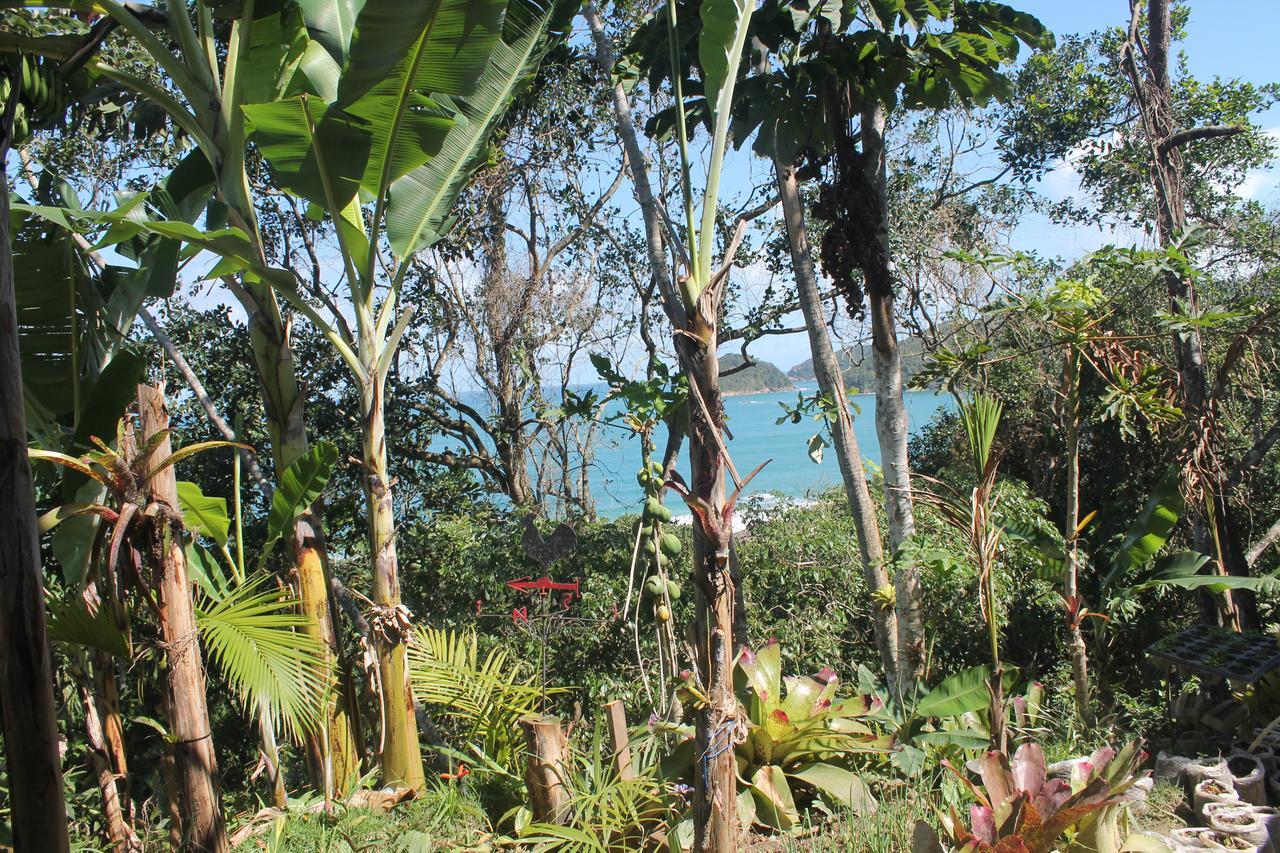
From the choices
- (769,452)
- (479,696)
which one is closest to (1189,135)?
(479,696)

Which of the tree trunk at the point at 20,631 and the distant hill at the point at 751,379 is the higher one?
the distant hill at the point at 751,379

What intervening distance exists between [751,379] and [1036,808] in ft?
57.0

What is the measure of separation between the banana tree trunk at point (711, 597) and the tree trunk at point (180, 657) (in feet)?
5.25

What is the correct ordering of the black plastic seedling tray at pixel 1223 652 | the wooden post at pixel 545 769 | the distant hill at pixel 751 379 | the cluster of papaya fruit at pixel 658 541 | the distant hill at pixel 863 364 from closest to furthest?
the wooden post at pixel 545 769 → the cluster of papaya fruit at pixel 658 541 → the black plastic seedling tray at pixel 1223 652 → the distant hill at pixel 863 364 → the distant hill at pixel 751 379

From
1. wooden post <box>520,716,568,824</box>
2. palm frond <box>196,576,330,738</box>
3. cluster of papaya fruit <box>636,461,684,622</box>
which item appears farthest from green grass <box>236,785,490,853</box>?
cluster of papaya fruit <box>636,461,684,622</box>

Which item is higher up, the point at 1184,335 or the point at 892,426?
the point at 1184,335

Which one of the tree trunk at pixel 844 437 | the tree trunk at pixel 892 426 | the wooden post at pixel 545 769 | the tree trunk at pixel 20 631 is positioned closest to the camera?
the tree trunk at pixel 20 631

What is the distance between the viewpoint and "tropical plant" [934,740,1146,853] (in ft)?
9.79

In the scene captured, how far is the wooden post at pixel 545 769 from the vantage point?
3.60 meters

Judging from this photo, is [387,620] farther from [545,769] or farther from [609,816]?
[609,816]

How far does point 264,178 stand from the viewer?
8500mm

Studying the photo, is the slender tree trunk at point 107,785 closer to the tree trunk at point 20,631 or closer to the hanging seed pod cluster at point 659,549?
the tree trunk at point 20,631

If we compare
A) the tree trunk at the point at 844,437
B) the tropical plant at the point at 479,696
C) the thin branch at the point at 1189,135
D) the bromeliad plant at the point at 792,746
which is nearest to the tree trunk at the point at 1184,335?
the thin branch at the point at 1189,135

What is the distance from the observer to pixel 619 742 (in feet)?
12.4
